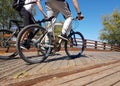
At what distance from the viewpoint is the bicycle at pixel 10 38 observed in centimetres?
518

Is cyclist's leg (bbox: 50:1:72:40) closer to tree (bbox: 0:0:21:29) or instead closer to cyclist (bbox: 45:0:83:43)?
cyclist (bbox: 45:0:83:43)

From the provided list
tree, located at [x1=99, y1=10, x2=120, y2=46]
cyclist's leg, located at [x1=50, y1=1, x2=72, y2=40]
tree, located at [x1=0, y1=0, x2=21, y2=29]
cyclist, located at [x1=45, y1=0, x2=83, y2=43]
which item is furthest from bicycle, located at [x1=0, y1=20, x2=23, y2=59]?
tree, located at [x1=99, y1=10, x2=120, y2=46]

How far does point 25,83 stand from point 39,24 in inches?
103

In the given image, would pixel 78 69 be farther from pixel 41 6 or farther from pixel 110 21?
pixel 110 21

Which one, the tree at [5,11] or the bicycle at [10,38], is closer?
the bicycle at [10,38]

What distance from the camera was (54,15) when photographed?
223 inches

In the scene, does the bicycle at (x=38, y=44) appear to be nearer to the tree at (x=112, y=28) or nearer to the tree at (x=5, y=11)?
the tree at (x=5, y=11)

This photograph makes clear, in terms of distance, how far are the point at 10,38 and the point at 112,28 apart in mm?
42363

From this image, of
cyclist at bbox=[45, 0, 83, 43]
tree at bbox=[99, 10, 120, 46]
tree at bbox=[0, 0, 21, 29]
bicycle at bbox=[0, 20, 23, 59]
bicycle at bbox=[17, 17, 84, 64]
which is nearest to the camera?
bicycle at bbox=[17, 17, 84, 64]

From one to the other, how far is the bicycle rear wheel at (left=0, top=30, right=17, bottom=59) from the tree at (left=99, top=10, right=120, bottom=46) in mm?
41451

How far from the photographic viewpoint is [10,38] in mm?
Result: 5254

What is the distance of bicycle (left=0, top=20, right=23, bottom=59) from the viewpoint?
5.18 meters

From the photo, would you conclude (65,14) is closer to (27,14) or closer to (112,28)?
(27,14)

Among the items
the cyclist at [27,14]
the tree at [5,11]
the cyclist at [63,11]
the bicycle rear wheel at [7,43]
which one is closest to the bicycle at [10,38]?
the bicycle rear wheel at [7,43]
